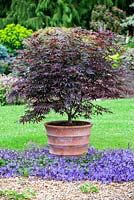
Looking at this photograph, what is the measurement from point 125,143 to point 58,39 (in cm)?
222

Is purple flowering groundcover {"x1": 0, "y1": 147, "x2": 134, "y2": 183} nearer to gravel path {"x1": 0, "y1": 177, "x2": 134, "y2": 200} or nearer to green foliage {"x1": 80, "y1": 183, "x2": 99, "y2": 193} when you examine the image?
gravel path {"x1": 0, "y1": 177, "x2": 134, "y2": 200}

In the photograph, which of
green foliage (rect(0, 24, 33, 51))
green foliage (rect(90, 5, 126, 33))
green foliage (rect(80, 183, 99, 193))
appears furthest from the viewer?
green foliage (rect(90, 5, 126, 33))

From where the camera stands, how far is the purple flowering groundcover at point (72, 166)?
5152mm

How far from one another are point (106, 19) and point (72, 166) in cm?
1430

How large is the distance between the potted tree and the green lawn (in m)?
1.02

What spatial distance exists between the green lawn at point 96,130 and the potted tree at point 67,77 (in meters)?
1.02

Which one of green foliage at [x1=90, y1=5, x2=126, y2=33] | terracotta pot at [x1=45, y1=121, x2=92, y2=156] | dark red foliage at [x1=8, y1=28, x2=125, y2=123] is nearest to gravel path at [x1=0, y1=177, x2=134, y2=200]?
terracotta pot at [x1=45, y1=121, x2=92, y2=156]

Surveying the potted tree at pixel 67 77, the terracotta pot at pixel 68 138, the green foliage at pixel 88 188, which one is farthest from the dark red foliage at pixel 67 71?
the green foliage at pixel 88 188

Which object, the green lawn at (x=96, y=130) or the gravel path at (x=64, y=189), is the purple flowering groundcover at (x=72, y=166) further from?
the green lawn at (x=96, y=130)

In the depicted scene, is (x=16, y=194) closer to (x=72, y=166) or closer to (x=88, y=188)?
(x=88, y=188)

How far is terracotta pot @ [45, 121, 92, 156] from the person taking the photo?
18.6ft

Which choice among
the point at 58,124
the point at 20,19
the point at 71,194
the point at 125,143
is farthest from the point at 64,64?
the point at 20,19

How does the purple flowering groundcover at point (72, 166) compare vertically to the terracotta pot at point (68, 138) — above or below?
below

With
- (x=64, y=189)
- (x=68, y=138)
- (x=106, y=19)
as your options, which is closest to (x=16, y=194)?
(x=64, y=189)
